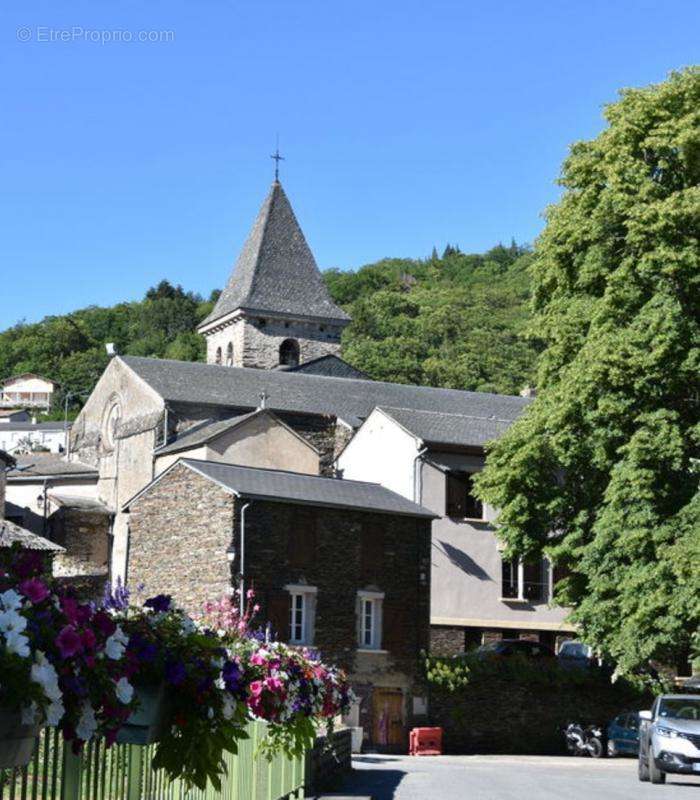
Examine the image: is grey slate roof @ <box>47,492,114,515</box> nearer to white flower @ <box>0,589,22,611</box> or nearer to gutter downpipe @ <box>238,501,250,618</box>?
gutter downpipe @ <box>238,501,250,618</box>

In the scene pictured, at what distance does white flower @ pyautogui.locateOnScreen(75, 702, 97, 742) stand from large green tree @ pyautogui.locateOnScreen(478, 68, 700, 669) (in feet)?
78.4

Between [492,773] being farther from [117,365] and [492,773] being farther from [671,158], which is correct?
[117,365]

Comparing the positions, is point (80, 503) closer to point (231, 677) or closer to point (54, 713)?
point (231, 677)

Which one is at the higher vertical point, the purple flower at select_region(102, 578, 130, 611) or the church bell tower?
the church bell tower

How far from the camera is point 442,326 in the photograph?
131000 mm

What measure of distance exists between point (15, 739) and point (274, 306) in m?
76.2

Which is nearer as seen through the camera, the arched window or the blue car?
the blue car

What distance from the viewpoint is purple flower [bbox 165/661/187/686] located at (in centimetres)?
706

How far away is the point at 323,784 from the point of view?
64.1 feet

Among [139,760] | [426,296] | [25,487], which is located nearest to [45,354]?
[426,296]

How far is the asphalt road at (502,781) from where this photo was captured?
20578mm

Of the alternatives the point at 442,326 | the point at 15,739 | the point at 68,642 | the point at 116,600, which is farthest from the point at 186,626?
the point at 442,326

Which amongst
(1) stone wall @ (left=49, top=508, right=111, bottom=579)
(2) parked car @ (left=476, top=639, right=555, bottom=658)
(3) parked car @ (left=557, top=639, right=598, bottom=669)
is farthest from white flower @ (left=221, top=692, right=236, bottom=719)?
(1) stone wall @ (left=49, top=508, right=111, bottom=579)

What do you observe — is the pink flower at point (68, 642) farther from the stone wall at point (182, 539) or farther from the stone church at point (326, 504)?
the stone church at point (326, 504)
